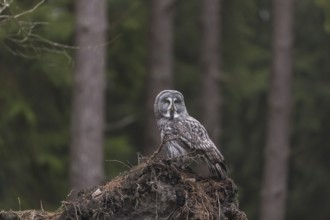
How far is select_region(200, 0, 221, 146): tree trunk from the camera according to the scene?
68.0 ft

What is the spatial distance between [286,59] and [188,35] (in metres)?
6.28

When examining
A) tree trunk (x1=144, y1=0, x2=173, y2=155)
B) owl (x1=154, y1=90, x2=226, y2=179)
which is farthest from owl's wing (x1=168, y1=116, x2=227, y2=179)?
tree trunk (x1=144, y1=0, x2=173, y2=155)

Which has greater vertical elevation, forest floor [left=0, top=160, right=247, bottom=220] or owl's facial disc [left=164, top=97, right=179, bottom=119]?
owl's facial disc [left=164, top=97, right=179, bottom=119]

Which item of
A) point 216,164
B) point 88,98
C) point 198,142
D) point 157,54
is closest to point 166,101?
point 198,142

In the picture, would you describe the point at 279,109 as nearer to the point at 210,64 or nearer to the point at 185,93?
the point at 210,64

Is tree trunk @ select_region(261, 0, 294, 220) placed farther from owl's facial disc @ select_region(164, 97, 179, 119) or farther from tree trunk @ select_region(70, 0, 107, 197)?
owl's facial disc @ select_region(164, 97, 179, 119)

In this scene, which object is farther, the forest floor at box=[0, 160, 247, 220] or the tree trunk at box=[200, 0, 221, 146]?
the tree trunk at box=[200, 0, 221, 146]

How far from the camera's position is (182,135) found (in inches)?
389

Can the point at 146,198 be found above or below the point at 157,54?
below

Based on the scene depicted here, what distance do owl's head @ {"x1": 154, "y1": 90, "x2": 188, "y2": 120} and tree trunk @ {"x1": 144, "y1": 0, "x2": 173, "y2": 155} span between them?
8316 millimetres

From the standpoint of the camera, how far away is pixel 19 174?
18.2 meters

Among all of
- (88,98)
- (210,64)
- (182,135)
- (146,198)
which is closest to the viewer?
(146,198)

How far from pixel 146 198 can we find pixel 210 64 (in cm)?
1298

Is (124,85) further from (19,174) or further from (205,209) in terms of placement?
(205,209)
